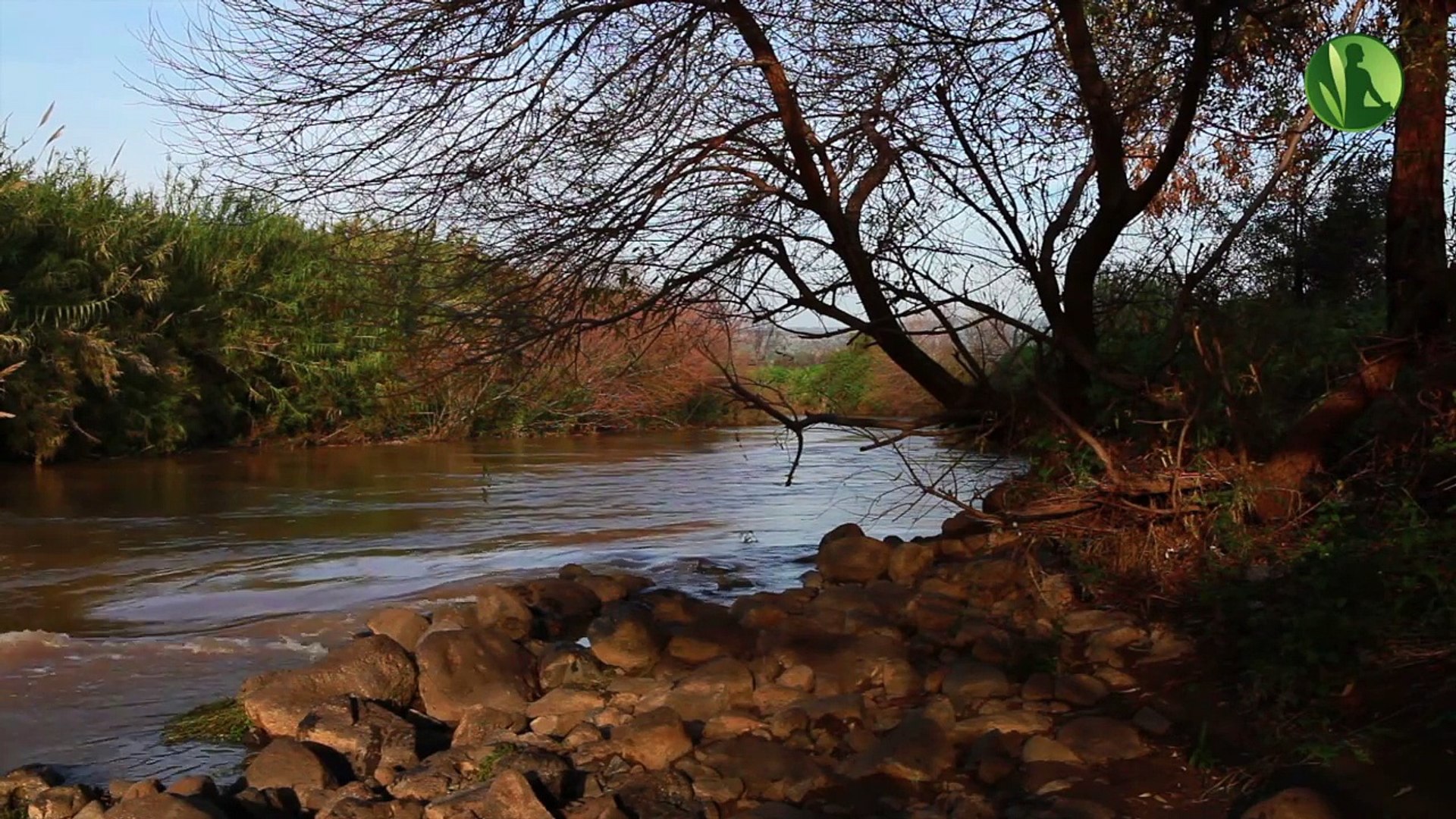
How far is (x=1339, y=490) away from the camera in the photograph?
22.0ft

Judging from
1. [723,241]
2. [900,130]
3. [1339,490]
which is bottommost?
[1339,490]

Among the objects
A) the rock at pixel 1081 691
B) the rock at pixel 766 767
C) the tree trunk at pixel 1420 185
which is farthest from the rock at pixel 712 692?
the tree trunk at pixel 1420 185

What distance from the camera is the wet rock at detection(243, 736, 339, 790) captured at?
562 centimetres

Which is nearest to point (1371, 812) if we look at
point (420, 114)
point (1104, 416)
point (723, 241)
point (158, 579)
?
point (1104, 416)

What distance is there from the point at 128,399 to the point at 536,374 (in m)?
14.7

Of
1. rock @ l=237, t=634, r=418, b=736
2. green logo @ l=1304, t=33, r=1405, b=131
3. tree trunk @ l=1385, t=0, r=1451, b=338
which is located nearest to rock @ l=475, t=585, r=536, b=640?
rock @ l=237, t=634, r=418, b=736

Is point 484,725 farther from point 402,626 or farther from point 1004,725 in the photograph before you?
point 1004,725

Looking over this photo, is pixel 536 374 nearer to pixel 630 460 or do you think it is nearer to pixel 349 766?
pixel 349 766

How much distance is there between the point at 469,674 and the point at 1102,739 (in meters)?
3.11

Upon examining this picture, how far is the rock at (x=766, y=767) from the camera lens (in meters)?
5.34

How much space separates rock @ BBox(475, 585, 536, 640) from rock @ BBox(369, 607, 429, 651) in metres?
0.41

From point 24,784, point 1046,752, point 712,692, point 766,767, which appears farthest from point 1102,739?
point 24,784

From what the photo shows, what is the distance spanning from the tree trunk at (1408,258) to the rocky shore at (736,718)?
45.4 inches

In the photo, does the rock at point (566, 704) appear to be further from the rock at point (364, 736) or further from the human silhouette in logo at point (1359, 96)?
the human silhouette in logo at point (1359, 96)
